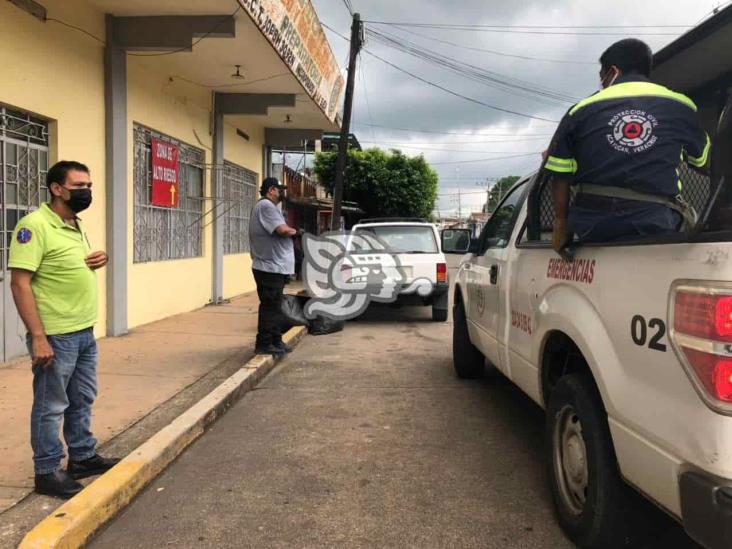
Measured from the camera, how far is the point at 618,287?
7.77 feet

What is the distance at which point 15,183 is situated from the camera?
20.2 ft

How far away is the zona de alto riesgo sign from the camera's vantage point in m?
7.52

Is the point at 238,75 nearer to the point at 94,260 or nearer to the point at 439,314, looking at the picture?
the point at 439,314

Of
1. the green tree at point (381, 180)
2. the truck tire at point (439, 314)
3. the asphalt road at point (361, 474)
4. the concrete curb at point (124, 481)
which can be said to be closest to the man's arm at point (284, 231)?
the asphalt road at point (361, 474)

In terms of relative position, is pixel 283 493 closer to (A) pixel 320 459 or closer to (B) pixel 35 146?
(A) pixel 320 459

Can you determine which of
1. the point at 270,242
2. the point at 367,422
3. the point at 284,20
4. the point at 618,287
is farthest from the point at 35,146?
the point at 618,287

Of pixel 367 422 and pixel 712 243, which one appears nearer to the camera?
pixel 712 243

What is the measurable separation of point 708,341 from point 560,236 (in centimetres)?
116

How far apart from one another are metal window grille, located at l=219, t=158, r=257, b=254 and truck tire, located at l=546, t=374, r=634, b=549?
9.33 metres

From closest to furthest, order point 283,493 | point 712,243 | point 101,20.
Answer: point 712,243 < point 283,493 < point 101,20

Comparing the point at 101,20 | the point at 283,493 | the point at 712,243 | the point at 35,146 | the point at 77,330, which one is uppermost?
the point at 101,20

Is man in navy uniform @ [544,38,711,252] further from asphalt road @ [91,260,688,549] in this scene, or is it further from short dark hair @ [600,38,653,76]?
asphalt road @ [91,260,688,549]

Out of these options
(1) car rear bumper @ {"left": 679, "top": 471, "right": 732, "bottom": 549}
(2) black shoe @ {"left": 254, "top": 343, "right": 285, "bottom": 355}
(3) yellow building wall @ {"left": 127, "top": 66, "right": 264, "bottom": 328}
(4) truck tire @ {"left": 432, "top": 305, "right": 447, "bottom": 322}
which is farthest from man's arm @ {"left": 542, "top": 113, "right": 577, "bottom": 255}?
(4) truck tire @ {"left": 432, "top": 305, "right": 447, "bottom": 322}

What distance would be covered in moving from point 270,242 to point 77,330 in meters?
3.37
